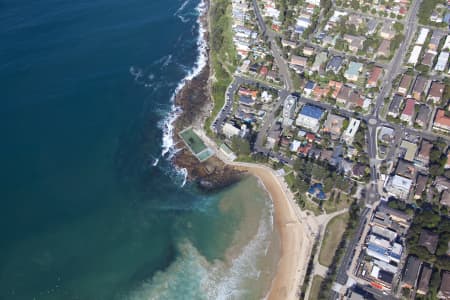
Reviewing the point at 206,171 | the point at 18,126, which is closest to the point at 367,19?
the point at 206,171

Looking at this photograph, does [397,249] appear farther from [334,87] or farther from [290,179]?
[334,87]

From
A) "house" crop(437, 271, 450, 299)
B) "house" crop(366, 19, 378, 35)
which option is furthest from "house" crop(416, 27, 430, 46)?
"house" crop(437, 271, 450, 299)

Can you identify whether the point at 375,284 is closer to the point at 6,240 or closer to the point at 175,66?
the point at 6,240

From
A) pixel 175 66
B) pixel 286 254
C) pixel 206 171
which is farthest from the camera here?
pixel 175 66

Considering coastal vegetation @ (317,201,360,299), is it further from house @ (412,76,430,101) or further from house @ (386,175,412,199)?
house @ (412,76,430,101)

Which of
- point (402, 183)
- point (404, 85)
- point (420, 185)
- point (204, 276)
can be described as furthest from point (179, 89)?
point (420, 185)

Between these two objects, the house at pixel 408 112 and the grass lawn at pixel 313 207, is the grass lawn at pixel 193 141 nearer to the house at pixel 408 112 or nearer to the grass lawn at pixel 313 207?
the grass lawn at pixel 313 207
